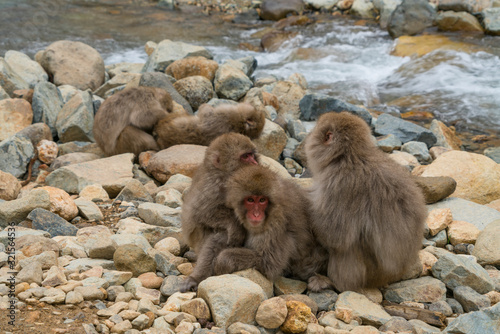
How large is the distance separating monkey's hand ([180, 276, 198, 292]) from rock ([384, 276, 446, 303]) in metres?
1.32

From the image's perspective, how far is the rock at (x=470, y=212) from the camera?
196 inches

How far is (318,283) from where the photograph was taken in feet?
12.3

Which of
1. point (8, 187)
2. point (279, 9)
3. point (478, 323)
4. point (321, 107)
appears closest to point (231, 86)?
point (321, 107)

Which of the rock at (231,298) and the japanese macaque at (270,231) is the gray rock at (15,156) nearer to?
the japanese macaque at (270,231)

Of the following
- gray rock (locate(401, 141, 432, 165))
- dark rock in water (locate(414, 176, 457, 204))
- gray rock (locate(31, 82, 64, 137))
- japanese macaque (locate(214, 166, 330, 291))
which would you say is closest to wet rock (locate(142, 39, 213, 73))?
gray rock (locate(31, 82, 64, 137))

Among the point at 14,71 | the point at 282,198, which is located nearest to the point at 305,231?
the point at 282,198

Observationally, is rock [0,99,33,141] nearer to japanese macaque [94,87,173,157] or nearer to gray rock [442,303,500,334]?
japanese macaque [94,87,173,157]

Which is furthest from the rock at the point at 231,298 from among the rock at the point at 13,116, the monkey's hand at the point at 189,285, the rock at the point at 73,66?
the rock at the point at 73,66

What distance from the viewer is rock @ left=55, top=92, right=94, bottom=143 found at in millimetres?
7496

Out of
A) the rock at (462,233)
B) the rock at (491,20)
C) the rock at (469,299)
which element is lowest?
the rock at (462,233)

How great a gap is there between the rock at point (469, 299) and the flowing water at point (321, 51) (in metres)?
6.01

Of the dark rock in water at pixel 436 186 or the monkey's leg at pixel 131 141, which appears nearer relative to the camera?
the dark rock in water at pixel 436 186

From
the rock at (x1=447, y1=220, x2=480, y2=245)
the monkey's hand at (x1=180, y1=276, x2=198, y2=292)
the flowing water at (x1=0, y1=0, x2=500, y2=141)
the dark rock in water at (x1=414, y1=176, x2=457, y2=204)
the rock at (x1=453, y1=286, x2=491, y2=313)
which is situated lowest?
the flowing water at (x1=0, y1=0, x2=500, y2=141)

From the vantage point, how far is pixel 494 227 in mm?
4484
